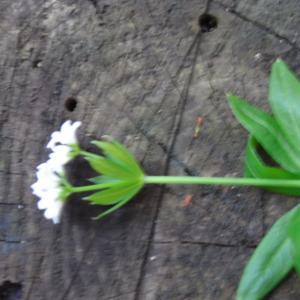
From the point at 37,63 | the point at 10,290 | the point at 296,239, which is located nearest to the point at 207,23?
the point at 37,63

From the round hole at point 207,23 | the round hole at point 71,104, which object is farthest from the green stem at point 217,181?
the round hole at point 207,23

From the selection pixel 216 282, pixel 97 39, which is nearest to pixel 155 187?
pixel 216 282

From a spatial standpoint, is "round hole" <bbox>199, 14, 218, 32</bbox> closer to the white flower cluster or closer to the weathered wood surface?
the weathered wood surface

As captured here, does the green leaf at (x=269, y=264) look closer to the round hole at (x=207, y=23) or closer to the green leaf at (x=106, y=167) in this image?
the green leaf at (x=106, y=167)

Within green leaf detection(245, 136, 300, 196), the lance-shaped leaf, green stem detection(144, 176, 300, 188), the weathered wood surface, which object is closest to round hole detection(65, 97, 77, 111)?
the weathered wood surface

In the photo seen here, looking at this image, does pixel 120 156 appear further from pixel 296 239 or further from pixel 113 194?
pixel 296 239

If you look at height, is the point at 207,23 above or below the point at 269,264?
above
